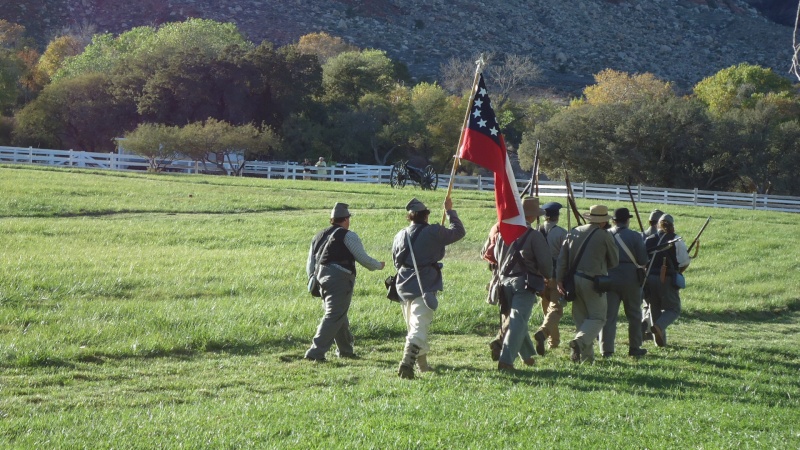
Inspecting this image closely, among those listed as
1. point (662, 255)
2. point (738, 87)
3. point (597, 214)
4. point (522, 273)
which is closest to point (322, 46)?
point (738, 87)

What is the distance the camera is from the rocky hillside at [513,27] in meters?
121

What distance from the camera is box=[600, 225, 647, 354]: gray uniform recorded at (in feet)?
38.9

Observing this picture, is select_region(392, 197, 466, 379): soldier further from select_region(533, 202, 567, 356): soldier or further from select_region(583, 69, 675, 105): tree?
select_region(583, 69, 675, 105): tree

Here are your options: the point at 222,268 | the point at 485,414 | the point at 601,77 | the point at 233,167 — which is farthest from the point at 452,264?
the point at 601,77

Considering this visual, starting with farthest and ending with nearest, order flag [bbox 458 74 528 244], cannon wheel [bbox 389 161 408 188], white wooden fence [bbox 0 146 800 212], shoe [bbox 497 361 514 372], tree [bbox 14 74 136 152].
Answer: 1. tree [bbox 14 74 136 152]
2. white wooden fence [bbox 0 146 800 212]
3. cannon wheel [bbox 389 161 408 188]
4. flag [bbox 458 74 528 244]
5. shoe [bbox 497 361 514 372]

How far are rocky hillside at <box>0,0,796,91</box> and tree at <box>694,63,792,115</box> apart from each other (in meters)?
36.8

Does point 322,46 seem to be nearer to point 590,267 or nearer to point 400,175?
point 400,175

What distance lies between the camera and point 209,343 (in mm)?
11789

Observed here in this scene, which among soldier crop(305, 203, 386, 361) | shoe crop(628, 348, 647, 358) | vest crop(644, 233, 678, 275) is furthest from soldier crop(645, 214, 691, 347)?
soldier crop(305, 203, 386, 361)

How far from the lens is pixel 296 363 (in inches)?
431

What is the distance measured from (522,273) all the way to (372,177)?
36583 mm

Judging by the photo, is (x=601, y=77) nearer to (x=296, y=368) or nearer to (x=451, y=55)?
(x=451, y=55)

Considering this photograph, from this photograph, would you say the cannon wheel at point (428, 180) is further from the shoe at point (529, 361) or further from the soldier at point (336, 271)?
the shoe at point (529, 361)

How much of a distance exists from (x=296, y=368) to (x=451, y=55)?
116 meters
